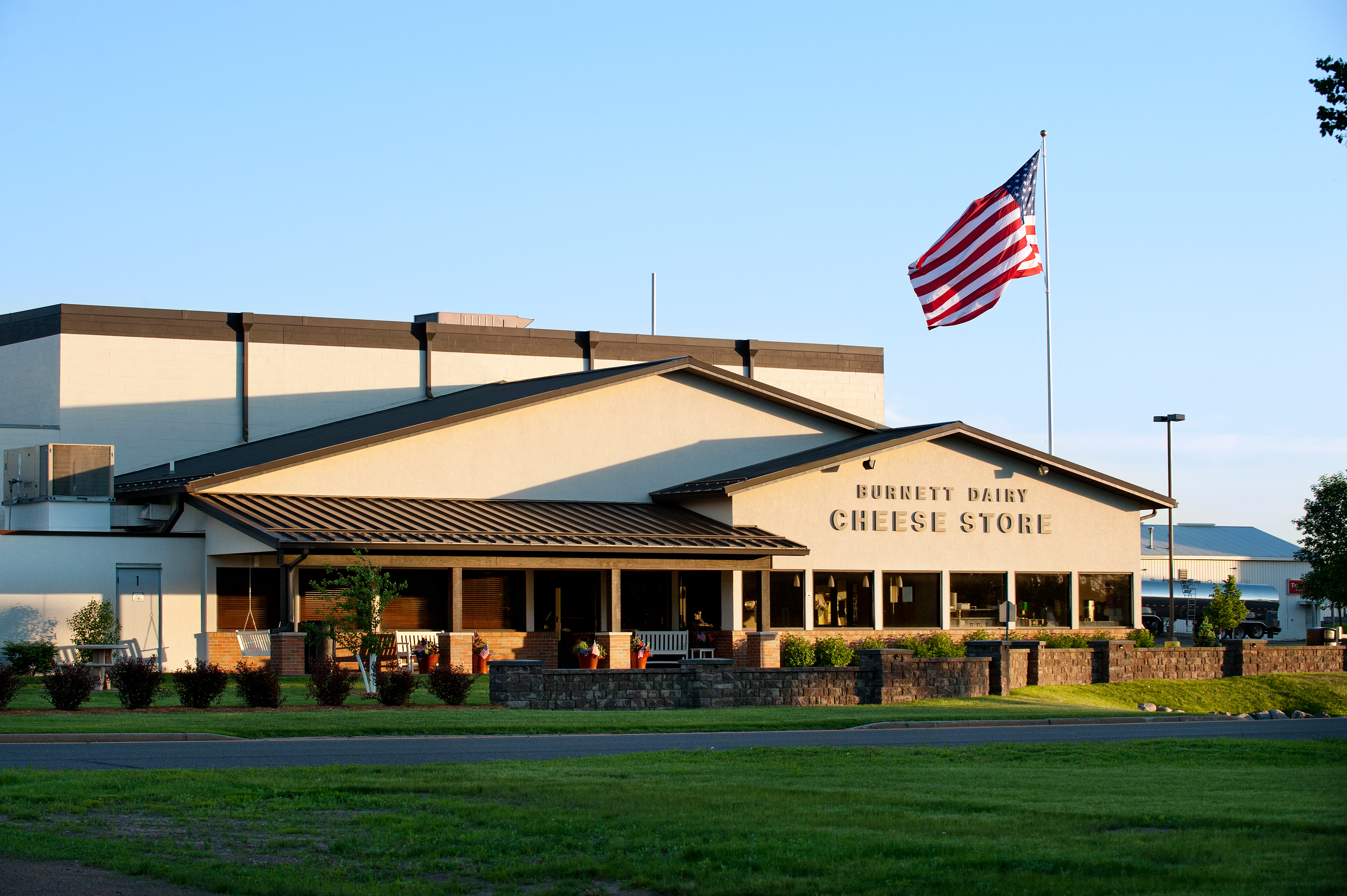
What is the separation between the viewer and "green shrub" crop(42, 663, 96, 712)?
22.7 m

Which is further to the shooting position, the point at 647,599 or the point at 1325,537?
the point at 1325,537

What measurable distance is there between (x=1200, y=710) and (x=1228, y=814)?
27.0 metres

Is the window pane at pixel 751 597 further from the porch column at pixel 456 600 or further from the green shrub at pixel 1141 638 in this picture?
the green shrub at pixel 1141 638

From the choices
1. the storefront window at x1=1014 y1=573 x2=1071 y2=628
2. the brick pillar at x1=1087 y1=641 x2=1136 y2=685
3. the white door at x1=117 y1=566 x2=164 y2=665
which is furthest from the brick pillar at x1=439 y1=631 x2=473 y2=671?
the storefront window at x1=1014 y1=573 x2=1071 y2=628

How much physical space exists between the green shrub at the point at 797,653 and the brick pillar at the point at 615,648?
411 centimetres

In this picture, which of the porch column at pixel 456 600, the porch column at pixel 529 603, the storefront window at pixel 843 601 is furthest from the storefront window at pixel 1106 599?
the porch column at pixel 456 600

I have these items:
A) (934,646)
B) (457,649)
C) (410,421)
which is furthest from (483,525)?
(934,646)

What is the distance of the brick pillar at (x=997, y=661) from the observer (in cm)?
3155

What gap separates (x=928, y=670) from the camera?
29859 millimetres

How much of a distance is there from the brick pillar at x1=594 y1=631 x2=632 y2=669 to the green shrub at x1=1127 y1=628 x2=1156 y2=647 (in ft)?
45.6

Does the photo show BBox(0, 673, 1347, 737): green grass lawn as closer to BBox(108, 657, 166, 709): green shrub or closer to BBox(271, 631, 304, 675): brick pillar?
BBox(108, 657, 166, 709): green shrub

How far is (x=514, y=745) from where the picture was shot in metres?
18.9

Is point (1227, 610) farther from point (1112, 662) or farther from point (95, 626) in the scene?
point (95, 626)

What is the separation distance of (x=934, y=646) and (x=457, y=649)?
477 inches
